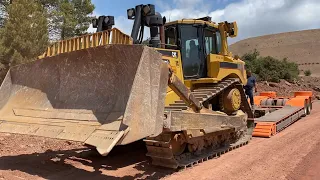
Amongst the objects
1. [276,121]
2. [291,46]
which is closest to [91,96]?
[276,121]

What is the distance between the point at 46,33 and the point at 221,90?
34.8ft

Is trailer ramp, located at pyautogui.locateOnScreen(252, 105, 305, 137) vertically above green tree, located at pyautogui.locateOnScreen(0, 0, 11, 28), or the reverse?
green tree, located at pyautogui.locateOnScreen(0, 0, 11, 28)

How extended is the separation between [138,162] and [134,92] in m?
2.77

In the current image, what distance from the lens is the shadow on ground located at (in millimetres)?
5745

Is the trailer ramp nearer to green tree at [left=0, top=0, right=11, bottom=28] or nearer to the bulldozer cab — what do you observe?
the bulldozer cab

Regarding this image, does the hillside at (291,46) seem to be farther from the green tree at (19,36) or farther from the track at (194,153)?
the track at (194,153)

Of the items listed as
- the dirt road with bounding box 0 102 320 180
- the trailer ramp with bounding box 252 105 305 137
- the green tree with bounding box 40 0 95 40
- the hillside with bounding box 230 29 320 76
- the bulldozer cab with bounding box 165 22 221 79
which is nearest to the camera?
the dirt road with bounding box 0 102 320 180

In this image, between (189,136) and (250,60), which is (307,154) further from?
(250,60)

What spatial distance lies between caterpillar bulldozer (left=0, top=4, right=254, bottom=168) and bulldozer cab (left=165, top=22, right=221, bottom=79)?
2cm

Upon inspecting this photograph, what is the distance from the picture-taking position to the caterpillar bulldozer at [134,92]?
4547 millimetres

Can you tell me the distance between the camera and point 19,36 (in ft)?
46.1

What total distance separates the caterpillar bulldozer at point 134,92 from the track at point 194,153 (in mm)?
20

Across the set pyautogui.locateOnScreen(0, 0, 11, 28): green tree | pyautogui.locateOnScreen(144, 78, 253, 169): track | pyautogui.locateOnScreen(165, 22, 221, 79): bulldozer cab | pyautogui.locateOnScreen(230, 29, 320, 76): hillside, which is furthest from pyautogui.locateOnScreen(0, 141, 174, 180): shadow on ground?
pyautogui.locateOnScreen(230, 29, 320, 76): hillside

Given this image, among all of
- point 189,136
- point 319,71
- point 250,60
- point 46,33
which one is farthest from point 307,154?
point 319,71
